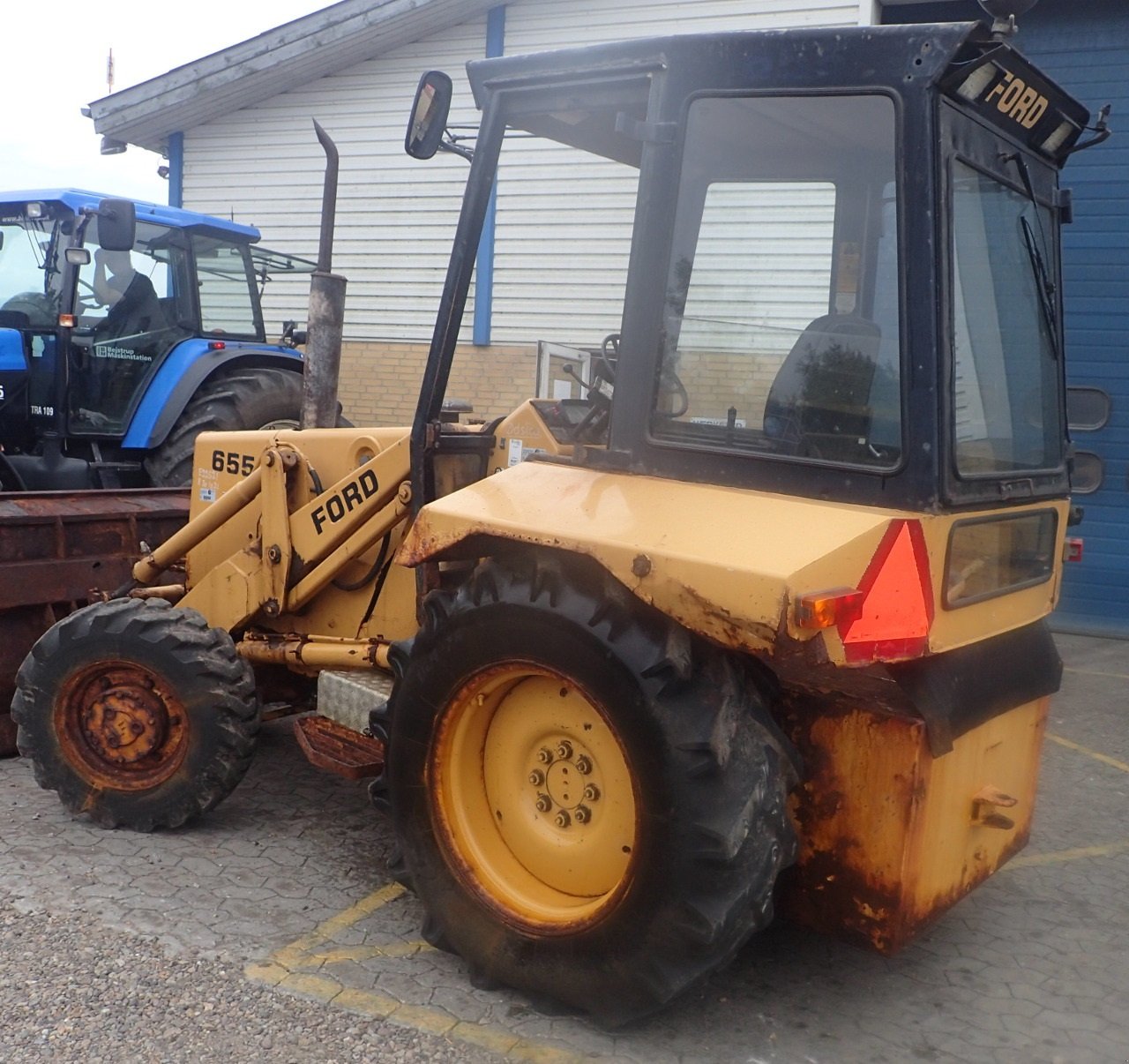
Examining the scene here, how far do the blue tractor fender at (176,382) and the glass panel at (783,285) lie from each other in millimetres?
5677

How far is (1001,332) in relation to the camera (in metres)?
3.05

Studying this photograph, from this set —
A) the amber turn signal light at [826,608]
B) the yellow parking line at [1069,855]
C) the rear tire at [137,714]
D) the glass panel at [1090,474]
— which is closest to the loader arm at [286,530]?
the rear tire at [137,714]

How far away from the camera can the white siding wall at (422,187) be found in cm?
1030

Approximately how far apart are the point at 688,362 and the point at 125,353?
6052mm

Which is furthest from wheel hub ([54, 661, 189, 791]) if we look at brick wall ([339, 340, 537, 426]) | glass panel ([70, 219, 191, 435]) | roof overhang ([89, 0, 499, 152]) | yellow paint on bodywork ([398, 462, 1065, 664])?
roof overhang ([89, 0, 499, 152])

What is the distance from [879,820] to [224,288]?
7.26 meters

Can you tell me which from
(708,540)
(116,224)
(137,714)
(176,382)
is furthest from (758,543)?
(176,382)

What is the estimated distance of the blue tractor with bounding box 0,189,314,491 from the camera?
7.65 meters

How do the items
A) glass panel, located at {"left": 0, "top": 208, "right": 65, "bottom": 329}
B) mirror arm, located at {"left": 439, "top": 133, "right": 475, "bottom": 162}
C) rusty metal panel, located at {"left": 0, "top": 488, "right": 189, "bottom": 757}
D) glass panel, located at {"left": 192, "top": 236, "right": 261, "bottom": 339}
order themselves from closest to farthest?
mirror arm, located at {"left": 439, "top": 133, "right": 475, "bottom": 162}, rusty metal panel, located at {"left": 0, "top": 488, "right": 189, "bottom": 757}, glass panel, located at {"left": 0, "top": 208, "right": 65, "bottom": 329}, glass panel, located at {"left": 192, "top": 236, "right": 261, "bottom": 339}

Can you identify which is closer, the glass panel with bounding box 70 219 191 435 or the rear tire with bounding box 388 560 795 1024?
the rear tire with bounding box 388 560 795 1024

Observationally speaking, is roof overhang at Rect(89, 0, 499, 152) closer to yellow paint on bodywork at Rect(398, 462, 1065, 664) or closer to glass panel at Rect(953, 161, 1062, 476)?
glass panel at Rect(953, 161, 1062, 476)

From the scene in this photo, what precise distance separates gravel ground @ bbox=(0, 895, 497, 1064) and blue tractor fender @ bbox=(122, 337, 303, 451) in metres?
5.00

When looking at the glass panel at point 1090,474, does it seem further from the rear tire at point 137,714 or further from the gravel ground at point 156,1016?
the gravel ground at point 156,1016

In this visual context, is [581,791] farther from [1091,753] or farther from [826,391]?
[1091,753]
